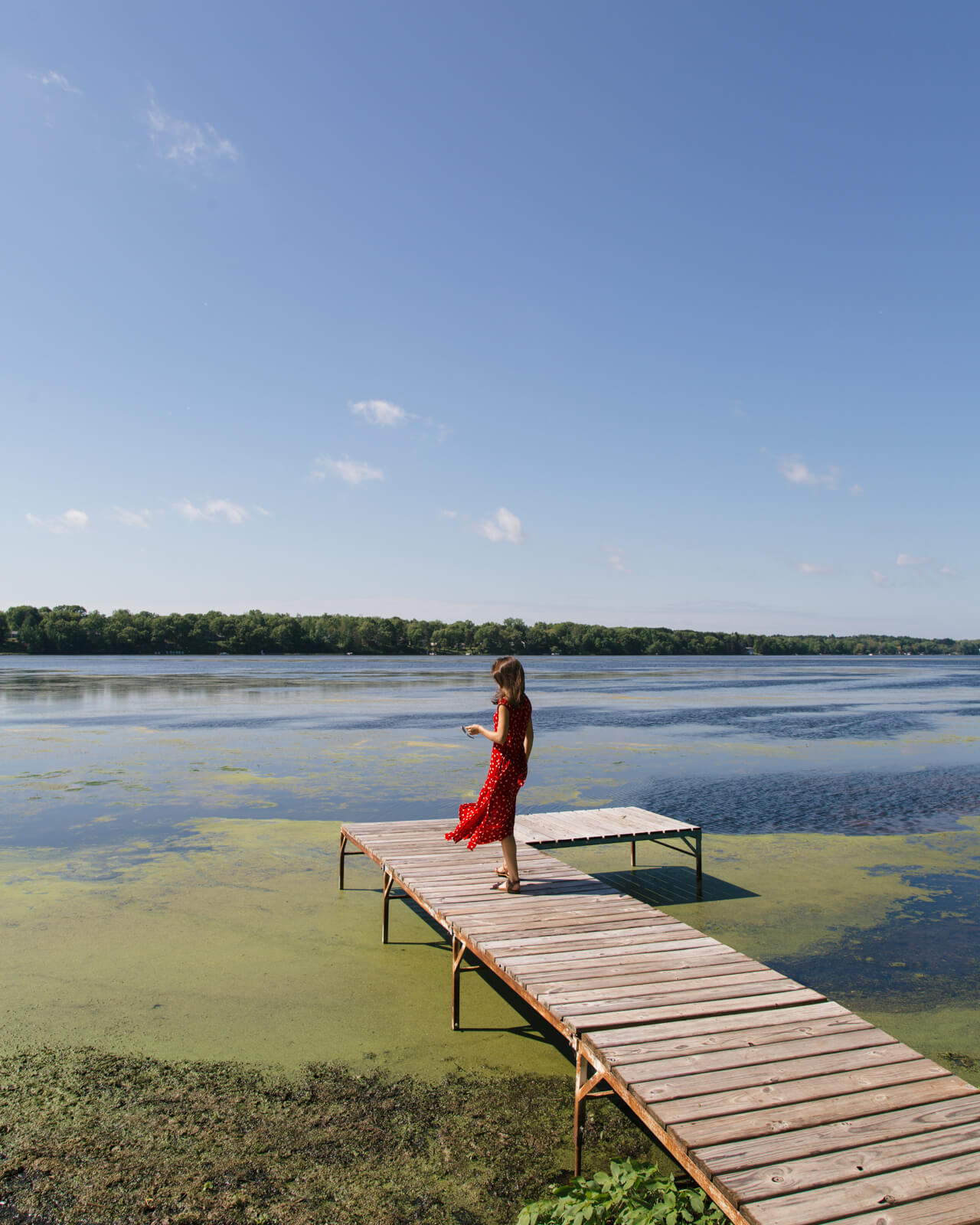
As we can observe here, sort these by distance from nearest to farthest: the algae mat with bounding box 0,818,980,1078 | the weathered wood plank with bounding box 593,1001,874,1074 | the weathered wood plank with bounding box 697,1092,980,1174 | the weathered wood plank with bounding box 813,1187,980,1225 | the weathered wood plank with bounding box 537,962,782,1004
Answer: the weathered wood plank with bounding box 813,1187,980,1225 → the weathered wood plank with bounding box 697,1092,980,1174 → the weathered wood plank with bounding box 593,1001,874,1074 → the weathered wood plank with bounding box 537,962,782,1004 → the algae mat with bounding box 0,818,980,1078

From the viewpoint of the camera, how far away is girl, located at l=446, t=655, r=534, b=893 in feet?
21.6

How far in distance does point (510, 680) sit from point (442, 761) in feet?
40.9

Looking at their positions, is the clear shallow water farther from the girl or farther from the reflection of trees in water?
the girl

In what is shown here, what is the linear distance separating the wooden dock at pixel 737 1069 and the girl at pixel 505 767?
17.3 inches

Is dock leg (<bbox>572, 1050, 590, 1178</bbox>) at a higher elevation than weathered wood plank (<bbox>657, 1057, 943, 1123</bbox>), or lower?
lower

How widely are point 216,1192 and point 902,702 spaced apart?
4434 cm

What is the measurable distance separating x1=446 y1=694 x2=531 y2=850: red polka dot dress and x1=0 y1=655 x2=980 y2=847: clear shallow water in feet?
19.2

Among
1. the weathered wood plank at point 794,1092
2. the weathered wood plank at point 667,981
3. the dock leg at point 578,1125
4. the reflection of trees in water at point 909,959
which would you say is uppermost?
the weathered wood plank at point 794,1092

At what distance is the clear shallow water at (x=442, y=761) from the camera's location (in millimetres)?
13305

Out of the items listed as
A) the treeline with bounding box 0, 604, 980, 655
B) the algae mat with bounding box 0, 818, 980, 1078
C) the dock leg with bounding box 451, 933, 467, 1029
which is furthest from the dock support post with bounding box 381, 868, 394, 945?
the treeline with bounding box 0, 604, 980, 655

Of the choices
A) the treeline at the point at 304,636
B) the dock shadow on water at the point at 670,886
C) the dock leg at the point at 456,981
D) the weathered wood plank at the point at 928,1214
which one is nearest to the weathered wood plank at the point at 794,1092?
the weathered wood plank at the point at 928,1214

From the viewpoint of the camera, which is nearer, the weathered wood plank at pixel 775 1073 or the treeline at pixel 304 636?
Answer: the weathered wood plank at pixel 775 1073

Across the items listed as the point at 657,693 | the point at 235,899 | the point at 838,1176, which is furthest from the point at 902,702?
the point at 838,1176

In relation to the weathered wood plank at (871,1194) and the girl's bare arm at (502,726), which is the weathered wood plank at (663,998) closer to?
the weathered wood plank at (871,1194)
